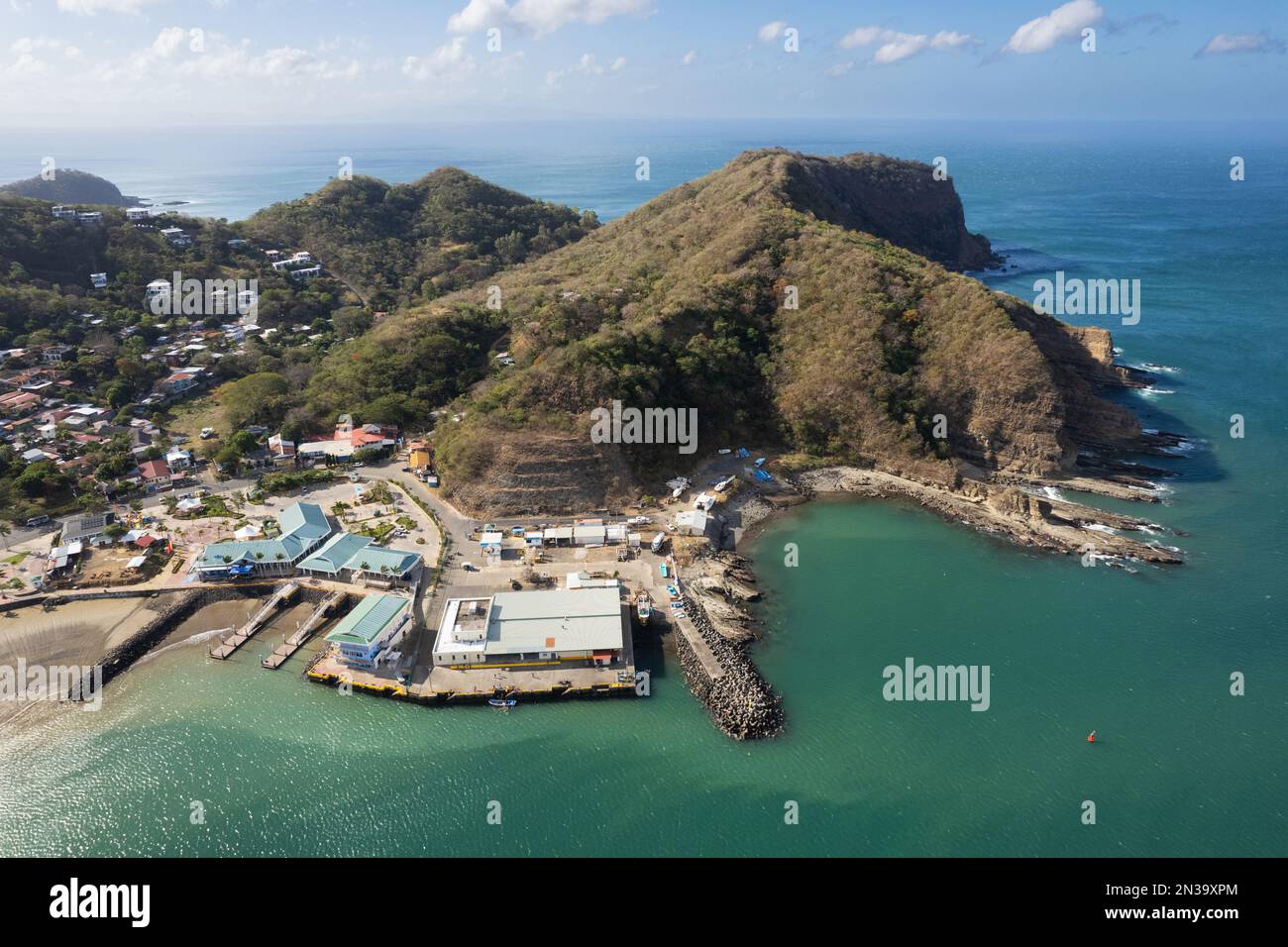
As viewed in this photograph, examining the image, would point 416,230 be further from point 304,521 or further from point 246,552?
point 246,552

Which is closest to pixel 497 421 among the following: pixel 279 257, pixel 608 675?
pixel 608 675

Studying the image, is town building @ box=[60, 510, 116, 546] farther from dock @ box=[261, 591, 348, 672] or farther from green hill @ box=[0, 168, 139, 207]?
green hill @ box=[0, 168, 139, 207]

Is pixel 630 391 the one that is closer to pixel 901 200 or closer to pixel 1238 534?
pixel 1238 534

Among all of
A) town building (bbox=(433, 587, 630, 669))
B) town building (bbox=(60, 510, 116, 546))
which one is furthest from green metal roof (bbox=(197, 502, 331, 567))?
town building (bbox=(433, 587, 630, 669))

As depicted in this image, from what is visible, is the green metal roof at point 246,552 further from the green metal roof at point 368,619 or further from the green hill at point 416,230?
the green hill at point 416,230

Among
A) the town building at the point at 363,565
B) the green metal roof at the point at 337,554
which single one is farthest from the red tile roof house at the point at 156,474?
the town building at the point at 363,565

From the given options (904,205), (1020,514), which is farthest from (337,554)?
(904,205)
